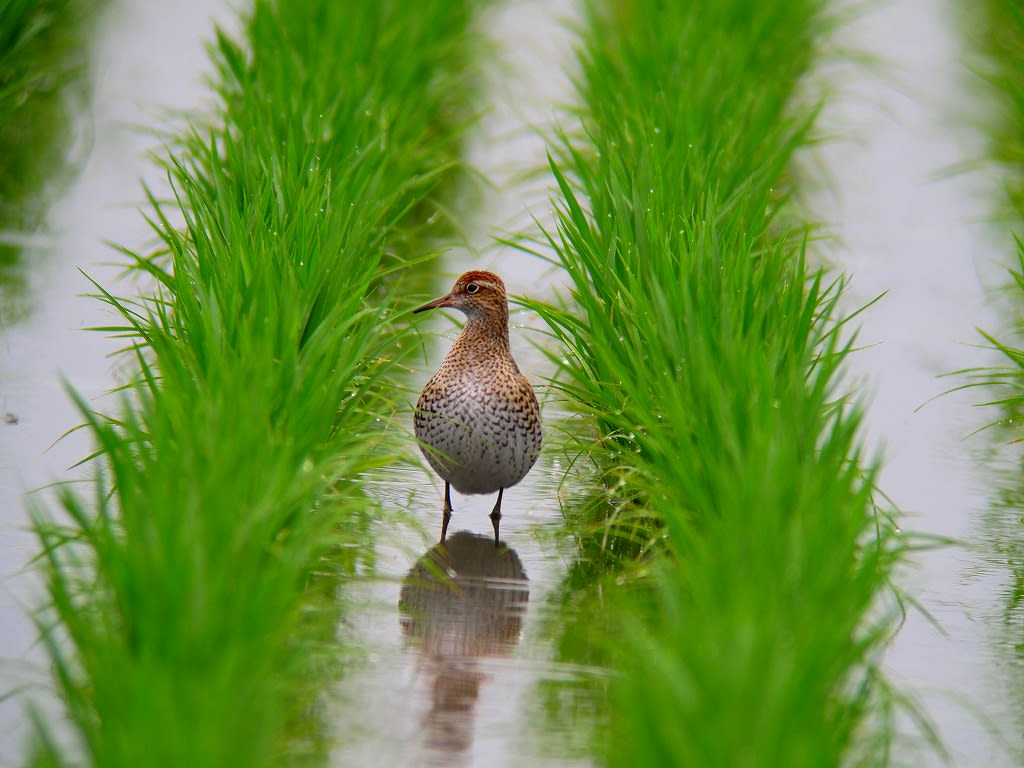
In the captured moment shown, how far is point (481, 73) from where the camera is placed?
11.5 meters

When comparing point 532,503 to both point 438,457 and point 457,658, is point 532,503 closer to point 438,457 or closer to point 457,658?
point 438,457

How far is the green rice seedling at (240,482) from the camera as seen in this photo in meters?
3.29

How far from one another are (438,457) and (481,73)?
6.61m

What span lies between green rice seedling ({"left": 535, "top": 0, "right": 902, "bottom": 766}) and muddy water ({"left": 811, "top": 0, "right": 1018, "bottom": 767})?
214 mm

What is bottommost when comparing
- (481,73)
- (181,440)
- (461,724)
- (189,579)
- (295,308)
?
(461,724)

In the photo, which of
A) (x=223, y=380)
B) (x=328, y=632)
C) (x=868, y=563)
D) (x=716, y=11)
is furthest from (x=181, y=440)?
(x=716, y=11)

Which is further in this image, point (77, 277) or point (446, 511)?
point (77, 277)

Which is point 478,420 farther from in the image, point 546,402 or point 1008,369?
point 1008,369

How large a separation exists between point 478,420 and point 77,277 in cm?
365

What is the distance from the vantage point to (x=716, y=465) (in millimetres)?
4371

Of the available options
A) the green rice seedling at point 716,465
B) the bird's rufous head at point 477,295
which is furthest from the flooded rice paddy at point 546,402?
the bird's rufous head at point 477,295

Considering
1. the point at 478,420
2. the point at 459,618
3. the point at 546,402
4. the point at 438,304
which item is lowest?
the point at 459,618

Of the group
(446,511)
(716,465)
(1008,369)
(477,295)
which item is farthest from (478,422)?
(1008,369)

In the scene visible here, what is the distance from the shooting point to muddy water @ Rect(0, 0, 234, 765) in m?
4.69
